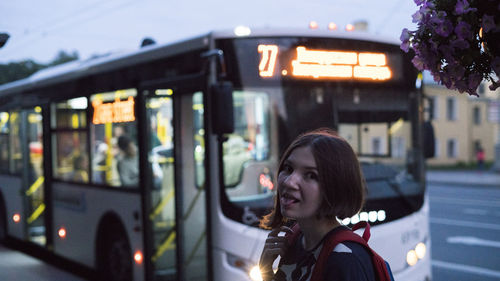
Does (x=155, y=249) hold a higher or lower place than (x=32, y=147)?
lower

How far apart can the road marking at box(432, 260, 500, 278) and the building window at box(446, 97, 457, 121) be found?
126ft

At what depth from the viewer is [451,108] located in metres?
45.8

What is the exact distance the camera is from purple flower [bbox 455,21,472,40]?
1966 mm

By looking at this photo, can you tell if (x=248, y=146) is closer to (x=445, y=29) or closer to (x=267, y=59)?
(x=267, y=59)

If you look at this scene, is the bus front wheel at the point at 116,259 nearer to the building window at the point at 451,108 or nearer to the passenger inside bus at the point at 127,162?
the passenger inside bus at the point at 127,162

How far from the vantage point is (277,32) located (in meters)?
5.53

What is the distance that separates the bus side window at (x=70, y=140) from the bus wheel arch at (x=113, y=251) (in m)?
0.77

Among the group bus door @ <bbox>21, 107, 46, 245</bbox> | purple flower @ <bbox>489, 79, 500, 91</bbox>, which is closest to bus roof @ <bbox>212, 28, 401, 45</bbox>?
purple flower @ <bbox>489, 79, 500, 91</bbox>

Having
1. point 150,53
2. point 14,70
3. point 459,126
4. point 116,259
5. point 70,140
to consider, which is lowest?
point 116,259

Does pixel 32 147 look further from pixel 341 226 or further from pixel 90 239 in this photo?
pixel 341 226

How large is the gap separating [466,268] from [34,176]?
6.67m

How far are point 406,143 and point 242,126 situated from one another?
6.00ft

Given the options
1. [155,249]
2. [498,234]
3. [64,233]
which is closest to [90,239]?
[64,233]

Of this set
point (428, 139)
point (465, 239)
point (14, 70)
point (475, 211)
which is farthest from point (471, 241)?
point (14, 70)
